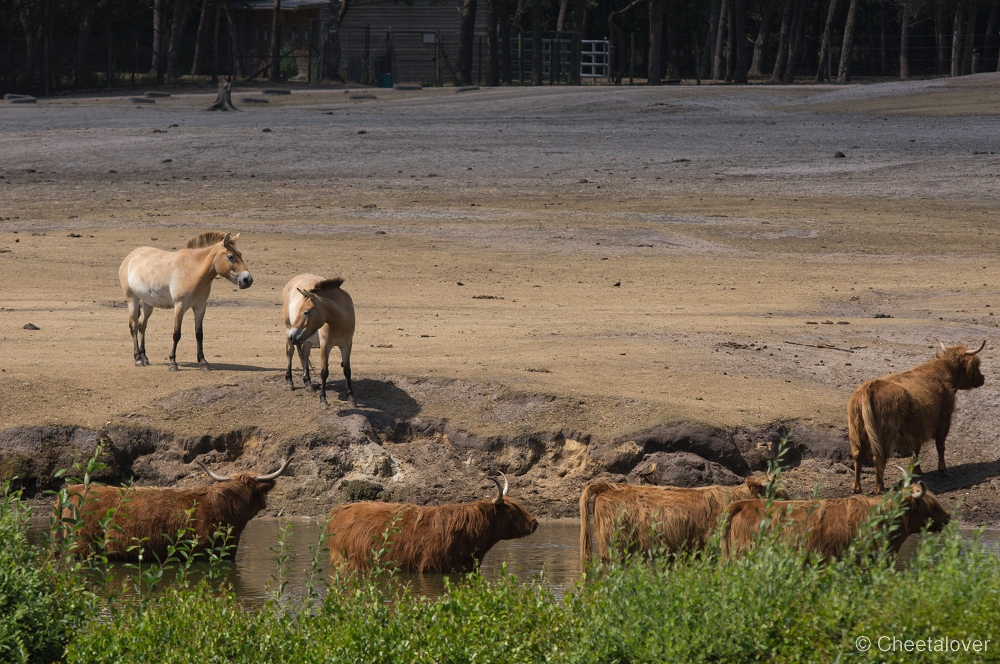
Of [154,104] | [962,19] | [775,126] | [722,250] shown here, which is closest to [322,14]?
[154,104]

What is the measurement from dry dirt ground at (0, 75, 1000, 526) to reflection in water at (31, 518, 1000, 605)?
0.50m

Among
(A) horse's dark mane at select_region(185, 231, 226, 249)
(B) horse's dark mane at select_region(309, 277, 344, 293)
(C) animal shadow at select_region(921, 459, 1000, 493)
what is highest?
(A) horse's dark mane at select_region(185, 231, 226, 249)

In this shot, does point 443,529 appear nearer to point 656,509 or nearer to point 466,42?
point 656,509

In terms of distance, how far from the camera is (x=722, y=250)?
22109 millimetres

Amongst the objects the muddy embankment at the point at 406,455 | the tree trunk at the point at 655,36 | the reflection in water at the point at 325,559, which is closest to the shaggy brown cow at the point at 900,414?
the muddy embankment at the point at 406,455

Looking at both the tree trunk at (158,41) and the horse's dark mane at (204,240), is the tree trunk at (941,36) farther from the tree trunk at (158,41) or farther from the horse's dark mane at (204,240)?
the horse's dark mane at (204,240)

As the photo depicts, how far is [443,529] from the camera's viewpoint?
379 inches

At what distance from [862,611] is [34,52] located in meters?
44.7

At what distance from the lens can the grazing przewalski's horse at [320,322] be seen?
472 inches

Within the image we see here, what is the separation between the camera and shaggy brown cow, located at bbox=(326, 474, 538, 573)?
31.4 ft

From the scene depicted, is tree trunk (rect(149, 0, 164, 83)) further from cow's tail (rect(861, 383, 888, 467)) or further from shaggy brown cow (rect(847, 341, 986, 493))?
cow's tail (rect(861, 383, 888, 467))

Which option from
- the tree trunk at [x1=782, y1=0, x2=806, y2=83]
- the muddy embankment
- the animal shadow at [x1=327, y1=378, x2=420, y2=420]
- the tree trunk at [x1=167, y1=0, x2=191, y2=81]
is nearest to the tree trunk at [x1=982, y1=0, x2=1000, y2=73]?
the tree trunk at [x1=782, y1=0, x2=806, y2=83]

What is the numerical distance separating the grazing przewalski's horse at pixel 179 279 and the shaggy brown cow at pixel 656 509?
570cm

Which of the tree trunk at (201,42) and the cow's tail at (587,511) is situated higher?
the tree trunk at (201,42)
